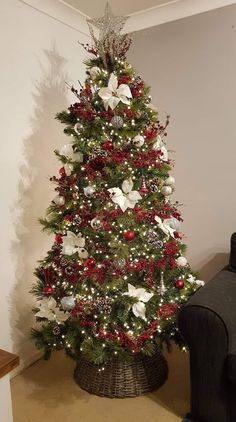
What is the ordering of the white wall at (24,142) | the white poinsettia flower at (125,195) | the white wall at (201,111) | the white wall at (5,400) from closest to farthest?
1. the white wall at (5,400)
2. the white poinsettia flower at (125,195)
3. the white wall at (24,142)
4. the white wall at (201,111)

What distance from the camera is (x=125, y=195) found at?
5.69 ft

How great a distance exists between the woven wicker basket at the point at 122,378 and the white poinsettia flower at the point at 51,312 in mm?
279

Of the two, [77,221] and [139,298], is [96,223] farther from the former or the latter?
[139,298]

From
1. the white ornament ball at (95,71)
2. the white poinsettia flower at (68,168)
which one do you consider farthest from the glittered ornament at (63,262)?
the white ornament ball at (95,71)

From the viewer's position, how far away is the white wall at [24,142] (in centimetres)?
208

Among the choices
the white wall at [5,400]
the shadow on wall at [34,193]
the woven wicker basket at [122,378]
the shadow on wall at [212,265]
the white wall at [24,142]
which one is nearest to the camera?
the white wall at [5,400]

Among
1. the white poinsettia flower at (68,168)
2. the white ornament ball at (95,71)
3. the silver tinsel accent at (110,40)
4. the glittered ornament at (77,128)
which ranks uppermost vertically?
the silver tinsel accent at (110,40)

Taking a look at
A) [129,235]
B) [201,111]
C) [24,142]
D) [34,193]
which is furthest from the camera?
[201,111]

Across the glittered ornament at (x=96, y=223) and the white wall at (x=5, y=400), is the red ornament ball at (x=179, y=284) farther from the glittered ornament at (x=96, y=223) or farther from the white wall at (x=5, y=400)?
the white wall at (x=5, y=400)

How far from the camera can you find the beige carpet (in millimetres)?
1773

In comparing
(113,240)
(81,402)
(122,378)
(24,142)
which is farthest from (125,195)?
(81,402)

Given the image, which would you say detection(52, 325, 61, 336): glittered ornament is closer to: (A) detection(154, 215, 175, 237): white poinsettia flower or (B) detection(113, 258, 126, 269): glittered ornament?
(B) detection(113, 258, 126, 269): glittered ornament

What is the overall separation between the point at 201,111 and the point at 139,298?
1.51m

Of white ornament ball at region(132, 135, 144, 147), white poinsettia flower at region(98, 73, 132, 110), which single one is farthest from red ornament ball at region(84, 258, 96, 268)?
white poinsettia flower at region(98, 73, 132, 110)
